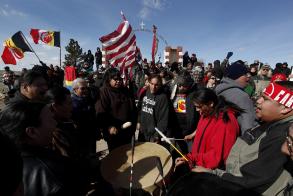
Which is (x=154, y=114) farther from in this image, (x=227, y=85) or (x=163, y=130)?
(x=227, y=85)

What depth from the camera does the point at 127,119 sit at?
474 centimetres

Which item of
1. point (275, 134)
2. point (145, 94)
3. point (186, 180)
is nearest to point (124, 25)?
point (145, 94)

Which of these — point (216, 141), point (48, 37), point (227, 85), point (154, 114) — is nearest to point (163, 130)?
point (154, 114)

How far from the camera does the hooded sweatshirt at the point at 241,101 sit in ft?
11.4

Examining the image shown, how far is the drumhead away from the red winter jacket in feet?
1.34

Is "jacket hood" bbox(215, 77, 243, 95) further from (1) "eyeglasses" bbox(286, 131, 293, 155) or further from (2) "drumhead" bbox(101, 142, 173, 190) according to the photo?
(1) "eyeglasses" bbox(286, 131, 293, 155)

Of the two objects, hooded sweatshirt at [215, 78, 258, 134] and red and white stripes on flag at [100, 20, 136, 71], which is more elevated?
red and white stripes on flag at [100, 20, 136, 71]

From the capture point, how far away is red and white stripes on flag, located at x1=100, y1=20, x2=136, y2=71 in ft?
17.4

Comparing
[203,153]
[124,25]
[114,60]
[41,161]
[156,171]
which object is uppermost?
[124,25]

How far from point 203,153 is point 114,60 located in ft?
10.5

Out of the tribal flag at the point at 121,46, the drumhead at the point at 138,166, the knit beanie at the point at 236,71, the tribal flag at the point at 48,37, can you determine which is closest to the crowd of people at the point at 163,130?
the knit beanie at the point at 236,71

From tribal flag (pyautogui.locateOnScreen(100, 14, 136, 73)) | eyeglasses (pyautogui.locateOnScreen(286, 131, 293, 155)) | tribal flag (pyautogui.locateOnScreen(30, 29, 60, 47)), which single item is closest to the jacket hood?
eyeglasses (pyautogui.locateOnScreen(286, 131, 293, 155))

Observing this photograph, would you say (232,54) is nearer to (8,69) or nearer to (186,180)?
(186,180)

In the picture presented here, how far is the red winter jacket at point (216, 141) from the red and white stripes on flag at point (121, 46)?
2.97 metres
